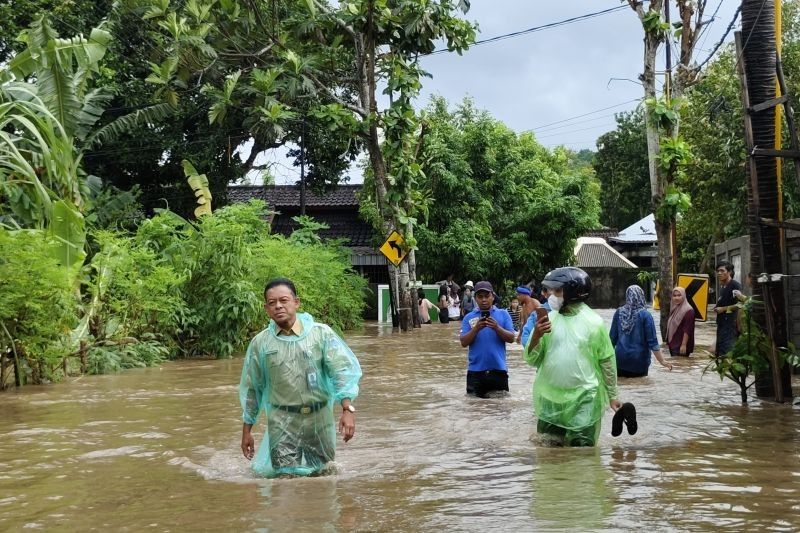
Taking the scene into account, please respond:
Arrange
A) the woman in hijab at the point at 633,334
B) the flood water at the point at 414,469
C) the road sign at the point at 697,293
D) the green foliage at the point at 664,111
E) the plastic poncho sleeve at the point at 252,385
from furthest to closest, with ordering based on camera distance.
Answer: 1. the green foliage at the point at 664,111
2. the road sign at the point at 697,293
3. the woman in hijab at the point at 633,334
4. the plastic poncho sleeve at the point at 252,385
5. the flood water at the point at 414,469

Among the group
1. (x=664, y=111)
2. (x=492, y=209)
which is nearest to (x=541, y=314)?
(x=664, y=111)

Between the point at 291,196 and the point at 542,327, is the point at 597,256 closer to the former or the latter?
the point at 291,196

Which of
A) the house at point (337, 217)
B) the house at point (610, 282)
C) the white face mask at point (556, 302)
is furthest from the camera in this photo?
the house at point (610, 282)

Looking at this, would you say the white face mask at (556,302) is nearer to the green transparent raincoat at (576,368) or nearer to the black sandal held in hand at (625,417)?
the green transparent raincoat at (576,368)

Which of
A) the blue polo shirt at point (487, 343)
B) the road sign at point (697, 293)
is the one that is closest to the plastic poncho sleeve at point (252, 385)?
the blue polo shirt at point (487, 343)

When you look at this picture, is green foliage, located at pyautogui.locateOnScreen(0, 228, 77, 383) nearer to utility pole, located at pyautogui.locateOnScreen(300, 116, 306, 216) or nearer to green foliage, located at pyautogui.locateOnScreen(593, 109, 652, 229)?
utility pole, located at pyautogui.locateOnScreen(300, 116, 306, 216)

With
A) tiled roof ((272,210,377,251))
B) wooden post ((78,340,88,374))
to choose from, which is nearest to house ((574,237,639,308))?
tiled roof ((272,210,377,251))

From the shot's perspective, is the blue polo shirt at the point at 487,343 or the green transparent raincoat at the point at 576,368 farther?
the blue polo shirt at the point at 487,343

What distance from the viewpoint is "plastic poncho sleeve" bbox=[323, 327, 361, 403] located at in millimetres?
6352

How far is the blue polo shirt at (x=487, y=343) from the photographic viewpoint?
34.1 feet

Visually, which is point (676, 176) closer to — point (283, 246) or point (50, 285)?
point (283, 246)

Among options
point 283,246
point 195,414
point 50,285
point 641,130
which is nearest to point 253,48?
point 283,246

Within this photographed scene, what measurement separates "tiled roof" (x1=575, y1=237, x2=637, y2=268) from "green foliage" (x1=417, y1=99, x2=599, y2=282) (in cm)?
1502

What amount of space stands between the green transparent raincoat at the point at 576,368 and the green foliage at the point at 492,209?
2756 cm
